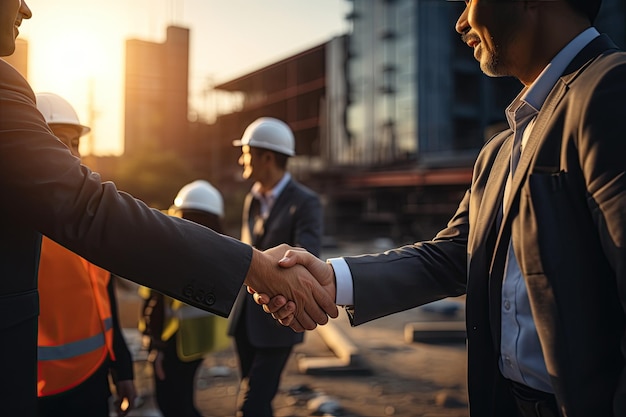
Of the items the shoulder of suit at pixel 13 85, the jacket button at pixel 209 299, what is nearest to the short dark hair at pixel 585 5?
the jacket button at pixel 209 299

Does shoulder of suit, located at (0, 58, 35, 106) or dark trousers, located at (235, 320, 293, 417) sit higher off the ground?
shoulder of suit, located at (0, 58, 35, 106)

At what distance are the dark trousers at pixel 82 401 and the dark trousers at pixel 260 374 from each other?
992 millimetres

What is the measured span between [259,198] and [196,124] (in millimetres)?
36245

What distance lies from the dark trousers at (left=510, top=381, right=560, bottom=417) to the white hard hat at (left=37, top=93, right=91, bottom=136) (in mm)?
2325

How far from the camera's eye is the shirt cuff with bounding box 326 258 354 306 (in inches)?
83.7

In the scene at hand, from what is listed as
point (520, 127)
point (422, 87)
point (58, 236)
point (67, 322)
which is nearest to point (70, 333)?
point (67, 322)

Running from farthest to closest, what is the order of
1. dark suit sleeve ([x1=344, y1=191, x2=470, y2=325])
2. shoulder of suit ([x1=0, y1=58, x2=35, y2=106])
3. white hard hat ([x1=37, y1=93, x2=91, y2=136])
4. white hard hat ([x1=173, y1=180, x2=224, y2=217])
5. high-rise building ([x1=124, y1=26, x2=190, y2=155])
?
high-rise building ([x1=124, y1=26, x2=190, y2=155]) → white hard hat ([x1=173, y1=180, x2=224, y2=217]) → white hard hat ([x1=37, y1=93, x2=91, y2=136]) → dark suit sleeve ([x1=344, y1=191, x2=470, y2=325]) → shoulder of suit ([x1=0, y1=58, x2=35, y2=106])

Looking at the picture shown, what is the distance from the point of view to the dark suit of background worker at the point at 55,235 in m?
1.52

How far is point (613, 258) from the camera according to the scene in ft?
4.24

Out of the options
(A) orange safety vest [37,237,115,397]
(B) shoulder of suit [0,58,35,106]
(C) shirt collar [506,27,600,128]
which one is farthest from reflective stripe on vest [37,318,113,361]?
(C) shirt collar [506,27,600,128]

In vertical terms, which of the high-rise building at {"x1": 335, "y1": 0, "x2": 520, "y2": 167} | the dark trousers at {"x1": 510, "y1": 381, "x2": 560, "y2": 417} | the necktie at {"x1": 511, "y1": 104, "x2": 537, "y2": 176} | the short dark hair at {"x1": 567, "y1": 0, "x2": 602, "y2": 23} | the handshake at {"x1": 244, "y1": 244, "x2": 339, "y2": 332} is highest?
the high-rise building at {"x1": 335, "y1": 0, "x2": 520, "y2": 167}

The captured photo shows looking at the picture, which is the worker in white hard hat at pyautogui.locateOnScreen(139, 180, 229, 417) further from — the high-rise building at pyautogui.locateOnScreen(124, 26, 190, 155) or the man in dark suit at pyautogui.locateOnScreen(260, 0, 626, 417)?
the high-rise building at pyautogui.locateOnScreen(124, 26, 190, 155)

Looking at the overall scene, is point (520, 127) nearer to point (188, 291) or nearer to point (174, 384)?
point (188, 291)

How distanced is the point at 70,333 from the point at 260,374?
1.32 m
